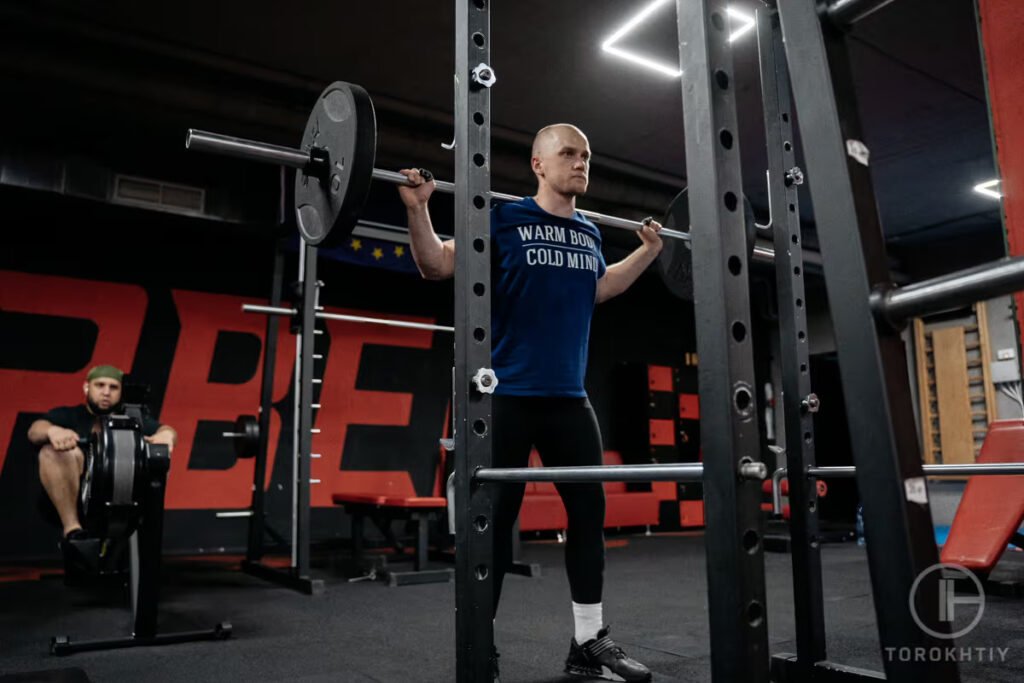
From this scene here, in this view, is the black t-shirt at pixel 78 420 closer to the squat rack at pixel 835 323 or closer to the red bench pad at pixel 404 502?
the red bench pad at pixel 404 502

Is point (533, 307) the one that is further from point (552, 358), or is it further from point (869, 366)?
point (869, 366)

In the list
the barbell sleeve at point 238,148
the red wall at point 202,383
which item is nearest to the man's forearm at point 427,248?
the barbell sleeve at point 238,148

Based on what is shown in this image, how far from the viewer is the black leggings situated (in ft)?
5.61

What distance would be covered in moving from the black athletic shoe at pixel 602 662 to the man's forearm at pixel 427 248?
98 centimetres

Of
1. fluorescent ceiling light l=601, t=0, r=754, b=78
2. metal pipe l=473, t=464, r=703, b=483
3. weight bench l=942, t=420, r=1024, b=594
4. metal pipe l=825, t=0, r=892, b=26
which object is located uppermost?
fluorescent ceiling light l=601, t=0, r=754, b=78

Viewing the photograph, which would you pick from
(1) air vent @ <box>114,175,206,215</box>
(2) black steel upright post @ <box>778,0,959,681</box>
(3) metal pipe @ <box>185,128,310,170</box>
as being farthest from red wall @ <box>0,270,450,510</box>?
(2) black steel upright post @ <box>778,0,959,681</box>

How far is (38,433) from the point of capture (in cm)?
329

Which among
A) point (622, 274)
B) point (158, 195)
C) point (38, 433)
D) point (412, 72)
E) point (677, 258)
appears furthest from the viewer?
point (158, 195)

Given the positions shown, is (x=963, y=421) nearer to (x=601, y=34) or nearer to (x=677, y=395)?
(x=677, y=395)

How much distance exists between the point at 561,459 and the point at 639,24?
289 centimetres

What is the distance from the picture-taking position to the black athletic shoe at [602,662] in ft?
5.89

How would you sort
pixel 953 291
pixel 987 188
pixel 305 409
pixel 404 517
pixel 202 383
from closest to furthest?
pixel 953 291, pixel 305 409, pixel 404 517, pixel 202 383, pixel 987 188

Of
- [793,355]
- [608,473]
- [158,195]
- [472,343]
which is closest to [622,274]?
[793,355]

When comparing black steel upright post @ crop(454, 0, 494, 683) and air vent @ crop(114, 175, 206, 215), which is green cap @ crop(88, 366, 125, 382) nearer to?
air vent @ crop(114, 175, 206, 215)
